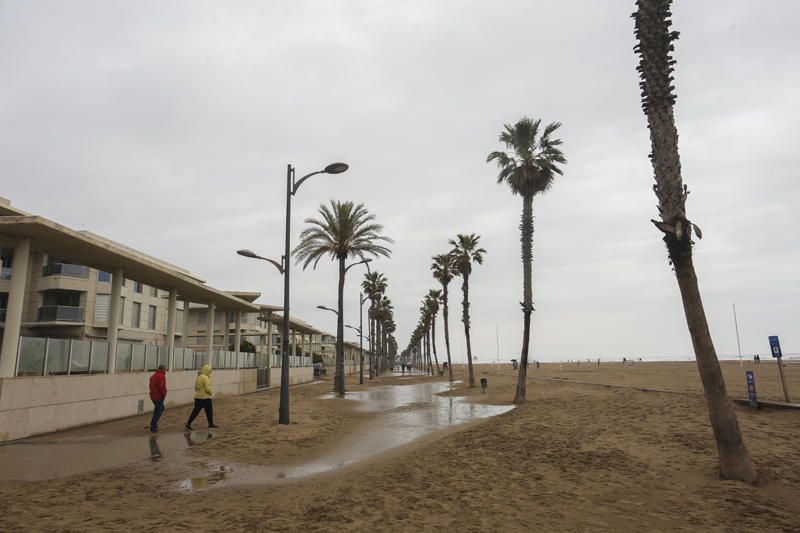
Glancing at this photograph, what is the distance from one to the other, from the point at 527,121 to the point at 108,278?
118 ft

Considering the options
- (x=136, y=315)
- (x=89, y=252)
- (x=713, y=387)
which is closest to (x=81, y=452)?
(x=89, y=252)

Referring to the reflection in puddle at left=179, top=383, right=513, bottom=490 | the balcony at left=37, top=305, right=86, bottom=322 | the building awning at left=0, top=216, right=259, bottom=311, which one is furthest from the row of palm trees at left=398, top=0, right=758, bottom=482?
the balcony at left=37, top=305, right=86, bottom=322

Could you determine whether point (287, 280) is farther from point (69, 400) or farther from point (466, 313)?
point (466, 313)

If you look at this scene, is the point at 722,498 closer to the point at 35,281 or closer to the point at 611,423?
the point at 611,423

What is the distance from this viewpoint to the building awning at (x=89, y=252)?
42.9 feet

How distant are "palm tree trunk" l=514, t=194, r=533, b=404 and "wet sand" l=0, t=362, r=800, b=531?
8.11 m

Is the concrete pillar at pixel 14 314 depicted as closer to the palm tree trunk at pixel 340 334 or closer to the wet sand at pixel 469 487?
the wet sand at pixel 469 487

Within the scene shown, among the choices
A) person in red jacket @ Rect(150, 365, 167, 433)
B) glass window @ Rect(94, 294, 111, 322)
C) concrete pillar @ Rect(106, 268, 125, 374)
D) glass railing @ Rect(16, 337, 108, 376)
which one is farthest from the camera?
glass window @ Rect(94, 294, 111, 322)

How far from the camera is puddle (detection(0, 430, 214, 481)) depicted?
877 cm

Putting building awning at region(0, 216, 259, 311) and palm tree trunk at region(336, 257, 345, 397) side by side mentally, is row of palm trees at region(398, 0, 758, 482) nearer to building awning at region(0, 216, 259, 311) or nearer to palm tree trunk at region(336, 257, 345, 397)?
building awning at region(0, 216, 259, 311)

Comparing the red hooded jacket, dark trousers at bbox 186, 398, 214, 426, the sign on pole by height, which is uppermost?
the sign on pole

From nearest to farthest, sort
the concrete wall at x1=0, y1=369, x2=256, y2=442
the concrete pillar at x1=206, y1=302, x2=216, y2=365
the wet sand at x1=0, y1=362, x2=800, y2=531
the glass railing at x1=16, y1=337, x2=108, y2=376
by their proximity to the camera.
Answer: the wet sand at x1=0, y1=362, x2=800, y2=531, the concrete wall at x1=0, y1=369, x2=256, y2=442, the glass railing at x1=16, y1=337, x2=108, y2=376, the concrete pillar at x1=206, y1=302, x2=216, y2=365

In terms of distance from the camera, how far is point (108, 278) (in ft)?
131

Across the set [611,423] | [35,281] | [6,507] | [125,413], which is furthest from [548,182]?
[35,281]
